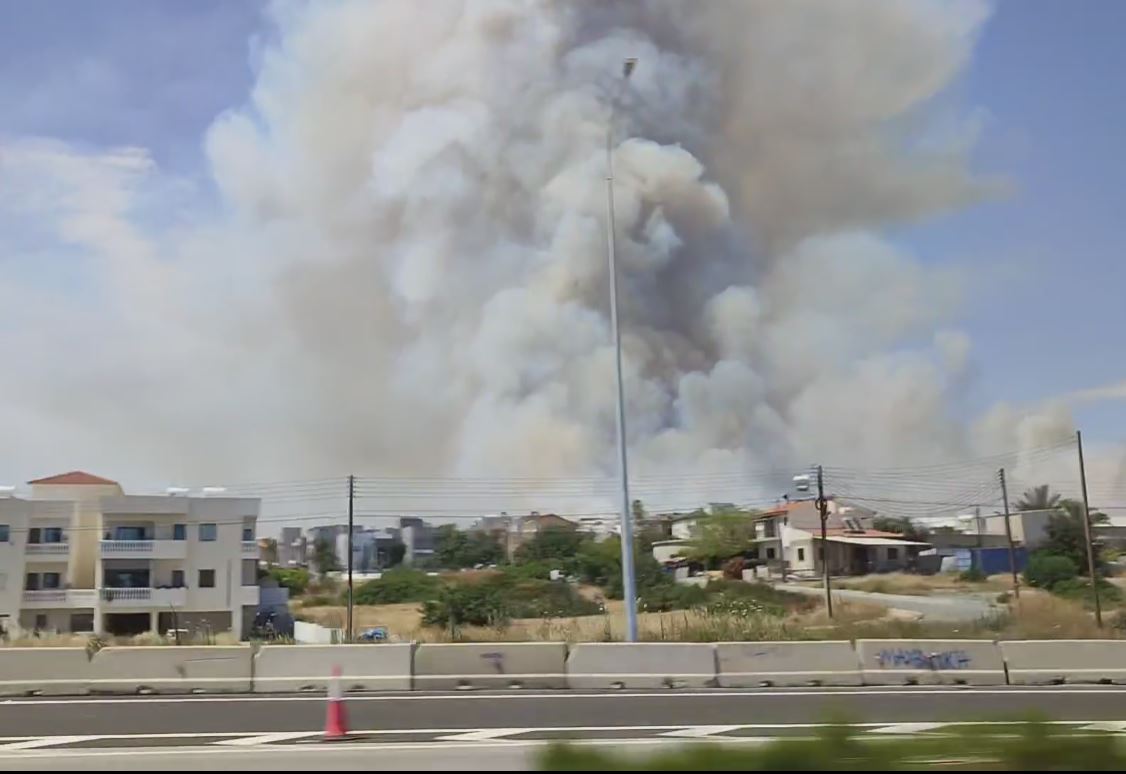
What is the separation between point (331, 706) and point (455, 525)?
77.3 meters

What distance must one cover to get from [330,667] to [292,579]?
64.2 meters

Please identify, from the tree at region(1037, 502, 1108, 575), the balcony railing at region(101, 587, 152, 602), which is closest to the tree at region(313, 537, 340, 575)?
the balcony railing at region(101, 587, 152, 602)

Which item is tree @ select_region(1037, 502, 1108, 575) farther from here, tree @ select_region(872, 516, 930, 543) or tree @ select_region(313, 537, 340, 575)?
tree @ select_region(313, 537, 340, 575)

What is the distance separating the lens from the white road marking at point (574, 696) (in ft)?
52.7

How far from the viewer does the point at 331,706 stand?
39.2 feet

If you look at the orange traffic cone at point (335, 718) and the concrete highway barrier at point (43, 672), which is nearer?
the orange traffic cone at point (335, 718)

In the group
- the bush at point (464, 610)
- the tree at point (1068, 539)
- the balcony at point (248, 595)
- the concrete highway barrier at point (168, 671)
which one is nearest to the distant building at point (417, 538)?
the balcony at point (248, 595)

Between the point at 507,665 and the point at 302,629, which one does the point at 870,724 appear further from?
the point at 302,629

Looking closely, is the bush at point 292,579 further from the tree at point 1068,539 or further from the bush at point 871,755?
the bush at point 871,755

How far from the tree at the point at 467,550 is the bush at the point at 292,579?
11101 mm

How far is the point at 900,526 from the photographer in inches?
3900

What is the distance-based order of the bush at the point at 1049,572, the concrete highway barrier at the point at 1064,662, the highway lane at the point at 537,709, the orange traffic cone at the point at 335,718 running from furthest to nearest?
the bush at the point at 1049,572 → the concrete highway barrier at the point at 1064,662 → the highway lane at the point at 537,709 → the orange traffic cone at the point at 335,718

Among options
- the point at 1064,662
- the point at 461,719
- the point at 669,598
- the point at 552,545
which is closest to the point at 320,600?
the point at 552,545

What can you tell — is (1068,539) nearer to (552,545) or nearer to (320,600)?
(552,545)
